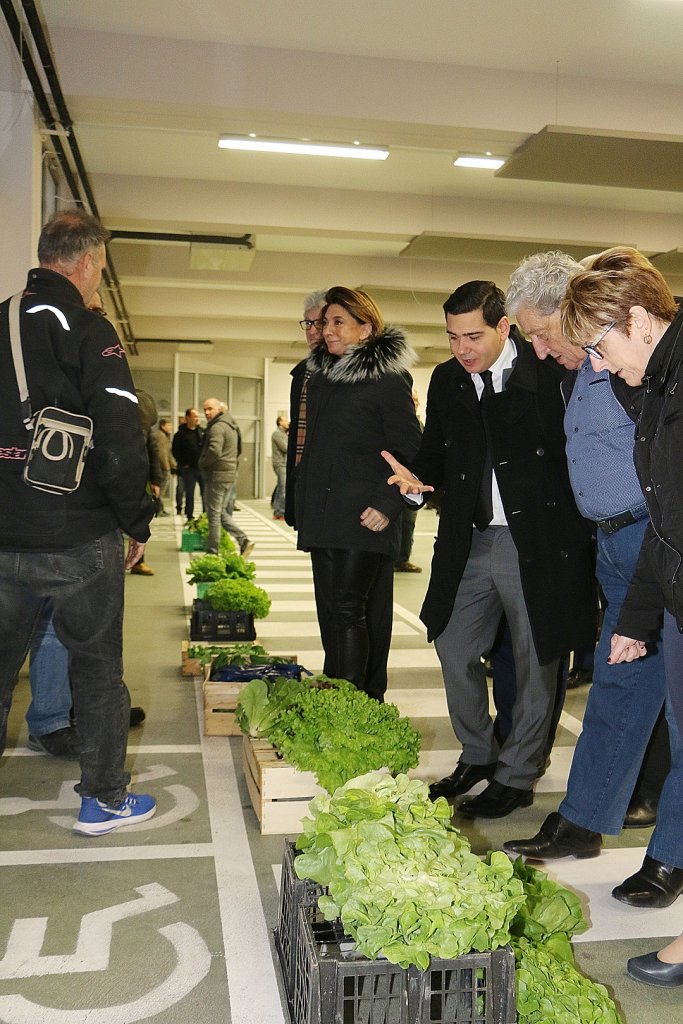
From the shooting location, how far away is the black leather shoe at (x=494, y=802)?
3229mm

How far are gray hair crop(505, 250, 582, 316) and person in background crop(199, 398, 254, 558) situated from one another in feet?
24.3

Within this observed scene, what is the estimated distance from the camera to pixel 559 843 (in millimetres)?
2900

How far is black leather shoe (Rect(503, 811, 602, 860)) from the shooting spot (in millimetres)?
2889

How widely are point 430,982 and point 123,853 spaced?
4.74 ft

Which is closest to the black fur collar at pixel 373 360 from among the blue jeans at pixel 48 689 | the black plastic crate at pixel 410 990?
the blue jeans at pixel 48 689

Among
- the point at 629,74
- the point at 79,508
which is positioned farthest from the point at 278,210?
the point at 79,508

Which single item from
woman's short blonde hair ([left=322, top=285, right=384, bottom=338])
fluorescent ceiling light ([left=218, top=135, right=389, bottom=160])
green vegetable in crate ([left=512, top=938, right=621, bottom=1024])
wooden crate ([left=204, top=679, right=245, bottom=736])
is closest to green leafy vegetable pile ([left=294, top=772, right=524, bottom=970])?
green vegetable in crate ([left=512, top=938, right=621, bottom=1024])

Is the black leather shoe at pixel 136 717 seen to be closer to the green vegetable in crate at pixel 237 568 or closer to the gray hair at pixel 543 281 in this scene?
the gray hair at pixel 543 281

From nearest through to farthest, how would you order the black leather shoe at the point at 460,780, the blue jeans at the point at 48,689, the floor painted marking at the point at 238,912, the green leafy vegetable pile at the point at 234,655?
the floor painted marking at the point at 238,912
the black leather shoe at the point at 460,780
the blue jeans at the point at 48,689
the green leafy vegetable pile at the point at 234,655

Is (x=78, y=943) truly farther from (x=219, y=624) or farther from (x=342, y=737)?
(x=219, y=624)

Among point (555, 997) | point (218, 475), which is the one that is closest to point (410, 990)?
point (555, 997)

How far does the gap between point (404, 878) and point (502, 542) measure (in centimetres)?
156

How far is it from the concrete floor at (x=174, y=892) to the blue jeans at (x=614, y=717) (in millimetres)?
190

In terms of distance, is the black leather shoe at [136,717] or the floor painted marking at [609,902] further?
the black leather shoe at [136,717]
